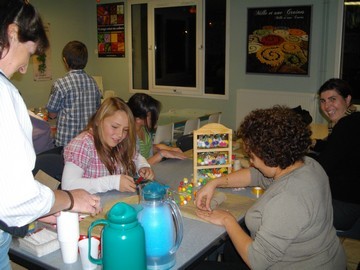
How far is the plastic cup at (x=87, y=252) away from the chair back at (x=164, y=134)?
2847 mm

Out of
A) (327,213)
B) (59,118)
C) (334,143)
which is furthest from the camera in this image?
(59,118)

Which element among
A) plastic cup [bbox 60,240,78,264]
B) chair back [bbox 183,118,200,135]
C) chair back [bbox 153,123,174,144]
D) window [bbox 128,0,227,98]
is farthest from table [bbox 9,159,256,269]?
window [bbox 128,0,227,98]

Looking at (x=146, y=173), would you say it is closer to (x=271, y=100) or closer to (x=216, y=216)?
(x=216, y=216)

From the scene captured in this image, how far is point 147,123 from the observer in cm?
281

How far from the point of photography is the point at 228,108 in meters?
6.13

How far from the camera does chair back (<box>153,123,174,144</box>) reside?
14.1 ft

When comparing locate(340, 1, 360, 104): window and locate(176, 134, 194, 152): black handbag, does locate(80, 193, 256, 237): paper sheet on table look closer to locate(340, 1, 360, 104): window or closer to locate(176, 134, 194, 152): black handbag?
locate(176, 134, 194, 152): black handbag

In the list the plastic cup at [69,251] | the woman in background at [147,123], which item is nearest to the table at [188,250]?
the plastic cup at [69,251]

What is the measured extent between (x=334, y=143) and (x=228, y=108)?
12.2 feet

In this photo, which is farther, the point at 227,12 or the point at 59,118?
the point at 227,12

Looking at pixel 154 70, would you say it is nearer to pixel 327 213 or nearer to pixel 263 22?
pixel 263 22

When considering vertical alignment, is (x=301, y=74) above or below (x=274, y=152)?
above

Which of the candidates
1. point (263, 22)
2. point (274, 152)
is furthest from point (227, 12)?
point (274, 152)

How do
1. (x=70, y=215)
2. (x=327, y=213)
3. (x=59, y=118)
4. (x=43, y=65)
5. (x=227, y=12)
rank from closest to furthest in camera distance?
(x=70, y=215), (x=327, y=213), (x=59, y=118), (x=227, y=12), (x=43, y=65)
